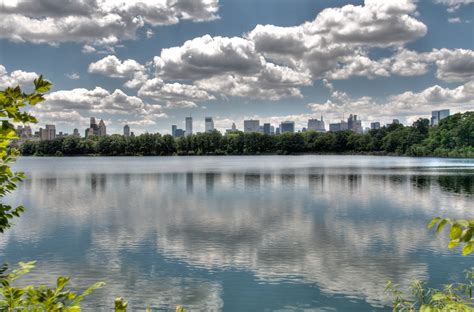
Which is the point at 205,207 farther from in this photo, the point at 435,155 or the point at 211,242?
the point at 435,155

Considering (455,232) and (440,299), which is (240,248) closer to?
(440,299)

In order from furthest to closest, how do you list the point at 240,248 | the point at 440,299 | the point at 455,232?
the point at 240,248 → the point at 440,299 → the point at 455,232

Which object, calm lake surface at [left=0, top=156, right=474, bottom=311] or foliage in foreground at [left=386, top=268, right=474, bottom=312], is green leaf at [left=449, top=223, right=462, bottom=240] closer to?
foliage in foreground at [left=386, top=268, right=474, bottom=312]

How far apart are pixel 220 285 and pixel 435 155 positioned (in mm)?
171034

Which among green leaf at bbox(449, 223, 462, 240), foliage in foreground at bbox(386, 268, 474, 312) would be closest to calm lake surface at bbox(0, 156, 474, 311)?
foliage in foreground at bbox(386, 268, 474, 312)

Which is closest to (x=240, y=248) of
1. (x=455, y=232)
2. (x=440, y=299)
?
(x=440, y=299)

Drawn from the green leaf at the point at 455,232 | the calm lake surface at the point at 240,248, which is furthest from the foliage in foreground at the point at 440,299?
the calm lake surface at the point at 240,248

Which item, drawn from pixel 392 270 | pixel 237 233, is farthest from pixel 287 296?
pixel 237 233

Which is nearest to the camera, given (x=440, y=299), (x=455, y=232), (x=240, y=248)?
(x=455, y=232)

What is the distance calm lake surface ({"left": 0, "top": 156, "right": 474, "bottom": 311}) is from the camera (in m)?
17.9

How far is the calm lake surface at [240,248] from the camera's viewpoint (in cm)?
1786

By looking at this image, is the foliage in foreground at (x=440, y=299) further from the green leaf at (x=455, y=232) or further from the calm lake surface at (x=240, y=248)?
the calm lake surface at (x=240, y=248)

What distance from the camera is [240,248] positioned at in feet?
81.6

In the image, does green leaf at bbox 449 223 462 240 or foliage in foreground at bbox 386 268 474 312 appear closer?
green leaf at bbox 449 223 462 240
